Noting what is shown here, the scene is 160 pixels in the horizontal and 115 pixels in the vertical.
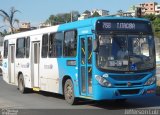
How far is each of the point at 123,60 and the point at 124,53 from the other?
0.26 m

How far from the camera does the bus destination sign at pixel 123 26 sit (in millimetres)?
13391

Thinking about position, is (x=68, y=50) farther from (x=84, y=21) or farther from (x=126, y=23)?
(x=126, y=23)

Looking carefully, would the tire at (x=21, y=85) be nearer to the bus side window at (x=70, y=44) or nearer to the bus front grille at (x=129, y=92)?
the bus side window at (x=70, y=44)

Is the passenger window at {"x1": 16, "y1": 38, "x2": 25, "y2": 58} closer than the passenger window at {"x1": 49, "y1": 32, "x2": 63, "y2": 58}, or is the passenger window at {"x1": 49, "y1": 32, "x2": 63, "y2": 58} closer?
the passenger window at {"x1": 49, "y1": 32, "x2": 63, "y2": 58}

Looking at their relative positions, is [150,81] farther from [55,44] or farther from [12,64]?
[12,64]

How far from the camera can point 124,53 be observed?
1333 cm

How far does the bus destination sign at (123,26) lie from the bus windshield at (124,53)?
Answer: 0.22 metres

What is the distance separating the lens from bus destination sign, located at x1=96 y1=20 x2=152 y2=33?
13391mm

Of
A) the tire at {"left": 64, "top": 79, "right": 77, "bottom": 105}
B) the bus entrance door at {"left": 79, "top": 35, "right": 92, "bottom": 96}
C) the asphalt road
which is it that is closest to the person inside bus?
the bus entrance door at {"left": 79, "top": 35, "right": 92, "bottom": 96}

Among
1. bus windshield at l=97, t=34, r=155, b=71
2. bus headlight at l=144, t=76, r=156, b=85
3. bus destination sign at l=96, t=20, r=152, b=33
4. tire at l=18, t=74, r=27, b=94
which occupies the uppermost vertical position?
bus destination sign at l=96, t=20, r=152, b=33

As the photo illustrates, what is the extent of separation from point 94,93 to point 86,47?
64.7 inches

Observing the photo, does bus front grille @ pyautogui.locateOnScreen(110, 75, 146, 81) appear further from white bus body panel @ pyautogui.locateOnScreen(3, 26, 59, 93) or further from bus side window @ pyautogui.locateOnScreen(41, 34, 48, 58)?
bus side window @ pyautogui.locateOnScreen(41, 34, 48, 58)

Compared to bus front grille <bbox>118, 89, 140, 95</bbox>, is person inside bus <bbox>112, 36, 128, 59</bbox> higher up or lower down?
higher up

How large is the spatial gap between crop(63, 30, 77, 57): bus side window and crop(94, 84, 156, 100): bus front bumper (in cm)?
215
